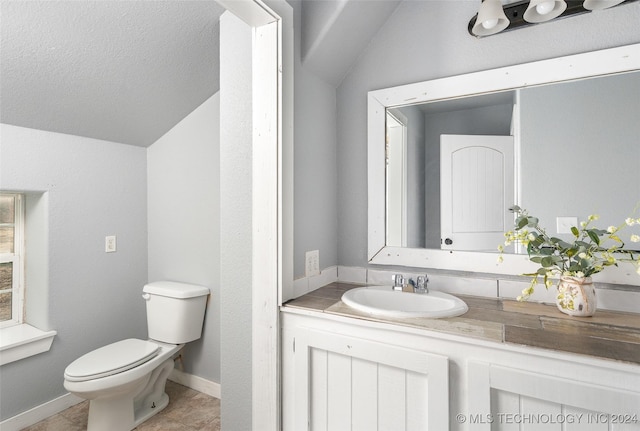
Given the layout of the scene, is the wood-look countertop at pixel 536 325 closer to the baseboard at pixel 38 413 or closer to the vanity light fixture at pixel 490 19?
the vanity light fixture at pixel 490 19

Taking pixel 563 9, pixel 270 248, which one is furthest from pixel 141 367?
pixel 563 9

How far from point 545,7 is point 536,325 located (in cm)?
107

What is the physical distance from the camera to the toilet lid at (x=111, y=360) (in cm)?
163

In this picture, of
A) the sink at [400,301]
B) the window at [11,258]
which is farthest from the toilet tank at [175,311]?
the sink at [400,301]

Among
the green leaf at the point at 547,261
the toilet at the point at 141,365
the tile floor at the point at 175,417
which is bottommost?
the tile floor at the point at 175,417

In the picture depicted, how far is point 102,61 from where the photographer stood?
1603mm

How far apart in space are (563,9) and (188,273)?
2293mm

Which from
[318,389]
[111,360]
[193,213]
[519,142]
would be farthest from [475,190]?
[111,360]

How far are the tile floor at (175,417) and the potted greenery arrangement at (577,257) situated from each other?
1798 millimetres

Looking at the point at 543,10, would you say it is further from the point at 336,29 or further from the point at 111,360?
the point at 111,360

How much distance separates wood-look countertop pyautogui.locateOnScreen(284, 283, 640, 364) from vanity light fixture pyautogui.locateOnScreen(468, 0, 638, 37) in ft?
3.39

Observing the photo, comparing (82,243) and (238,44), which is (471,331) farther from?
(82,243)

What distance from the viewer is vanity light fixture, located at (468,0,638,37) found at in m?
1.15

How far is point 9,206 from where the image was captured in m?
2.04
